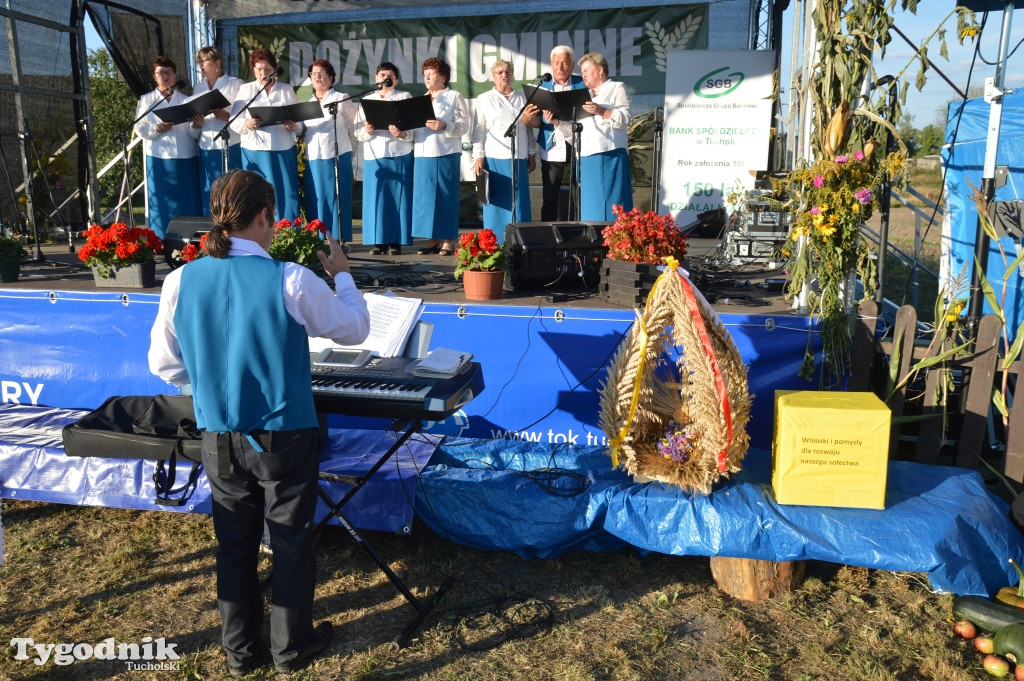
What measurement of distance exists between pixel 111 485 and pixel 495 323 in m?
1.94

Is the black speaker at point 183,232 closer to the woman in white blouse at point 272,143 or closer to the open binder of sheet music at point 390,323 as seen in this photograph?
the woman in white blouse at point 272,143

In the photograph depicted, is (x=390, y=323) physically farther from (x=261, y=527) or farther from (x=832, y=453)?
(x=832, y=453)

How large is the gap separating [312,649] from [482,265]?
2.34 meters

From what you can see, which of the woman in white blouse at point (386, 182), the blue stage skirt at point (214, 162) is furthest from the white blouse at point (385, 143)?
the blue stage skirt at point (214, 162)

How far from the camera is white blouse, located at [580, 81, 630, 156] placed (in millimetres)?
6242

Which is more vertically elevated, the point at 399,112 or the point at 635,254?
the point at 399,112

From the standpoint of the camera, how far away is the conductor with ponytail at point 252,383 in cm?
238

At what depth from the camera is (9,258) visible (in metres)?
5.21

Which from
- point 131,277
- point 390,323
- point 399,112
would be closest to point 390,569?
point 390,323

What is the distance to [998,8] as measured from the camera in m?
4.79

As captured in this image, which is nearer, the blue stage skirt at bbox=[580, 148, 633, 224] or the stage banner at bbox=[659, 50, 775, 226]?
the blue stage skirt at bbox=[580, 148, 633, 224]

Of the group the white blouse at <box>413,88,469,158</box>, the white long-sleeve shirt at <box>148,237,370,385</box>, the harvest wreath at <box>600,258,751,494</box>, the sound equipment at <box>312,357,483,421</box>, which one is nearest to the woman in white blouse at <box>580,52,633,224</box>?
the white blouse at <box>413,88,469,158</box>

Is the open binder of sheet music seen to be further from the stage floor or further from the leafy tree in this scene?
the leafy tree

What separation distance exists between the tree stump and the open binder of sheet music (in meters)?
1.48
